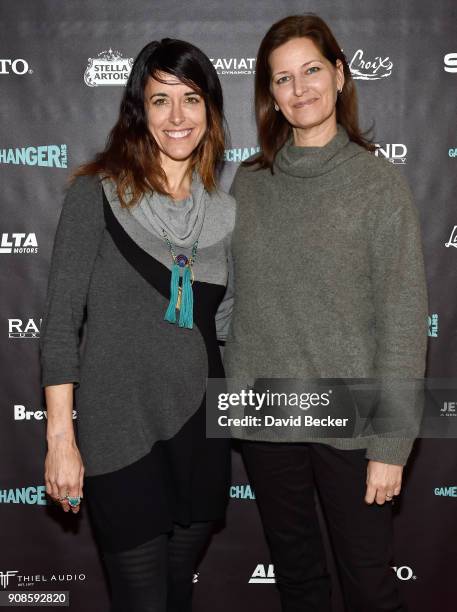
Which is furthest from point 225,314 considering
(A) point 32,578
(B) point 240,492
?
(A) point 32,578

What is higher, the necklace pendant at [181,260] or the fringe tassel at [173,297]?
the necklace pendant at [181,260]

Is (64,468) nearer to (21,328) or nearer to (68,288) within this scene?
(68,288)

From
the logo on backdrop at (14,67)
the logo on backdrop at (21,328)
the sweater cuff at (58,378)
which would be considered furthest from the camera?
the logo on backdrop at (21,328)

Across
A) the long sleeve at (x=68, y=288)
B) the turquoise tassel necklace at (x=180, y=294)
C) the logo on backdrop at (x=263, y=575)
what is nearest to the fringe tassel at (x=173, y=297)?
the turquoise tassel necklace at (x=180, y=294)

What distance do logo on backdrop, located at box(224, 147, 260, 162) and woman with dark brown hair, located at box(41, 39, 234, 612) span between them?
1.94 ft

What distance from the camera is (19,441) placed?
93.0 inches

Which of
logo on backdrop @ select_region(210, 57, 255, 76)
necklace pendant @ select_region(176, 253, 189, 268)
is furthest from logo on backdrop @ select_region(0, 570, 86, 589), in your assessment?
logo on backdrop @ select_region(210, 57, 255, 76)

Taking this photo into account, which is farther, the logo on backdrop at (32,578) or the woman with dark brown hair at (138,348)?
the logo on backdrop at (32,578)

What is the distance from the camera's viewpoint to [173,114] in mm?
1680

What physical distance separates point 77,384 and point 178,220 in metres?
0.48

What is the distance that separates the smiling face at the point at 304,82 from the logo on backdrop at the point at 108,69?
660 mm

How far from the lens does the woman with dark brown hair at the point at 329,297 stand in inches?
65.1

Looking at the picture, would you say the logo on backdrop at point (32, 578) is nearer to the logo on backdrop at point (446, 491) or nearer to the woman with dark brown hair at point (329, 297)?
the woman with dark brown hair at point (329, 297)

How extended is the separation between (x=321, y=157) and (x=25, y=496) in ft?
5.21
